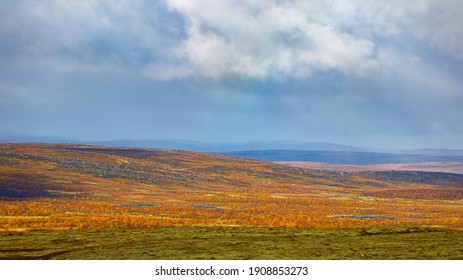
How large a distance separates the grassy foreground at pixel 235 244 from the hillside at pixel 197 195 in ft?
22.6

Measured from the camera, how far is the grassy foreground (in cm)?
2548

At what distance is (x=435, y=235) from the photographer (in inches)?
1297

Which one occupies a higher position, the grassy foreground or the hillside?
the grassy foreground

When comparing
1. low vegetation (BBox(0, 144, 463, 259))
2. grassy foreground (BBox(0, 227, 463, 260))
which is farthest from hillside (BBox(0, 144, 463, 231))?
grassy foreground (BBox(0, 227, 463, 260))

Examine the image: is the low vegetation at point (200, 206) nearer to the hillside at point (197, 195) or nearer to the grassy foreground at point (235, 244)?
the grassy foreground at point (235, 244)

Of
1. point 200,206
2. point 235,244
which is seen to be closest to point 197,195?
point 200,206

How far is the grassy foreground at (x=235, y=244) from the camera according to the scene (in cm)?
2548

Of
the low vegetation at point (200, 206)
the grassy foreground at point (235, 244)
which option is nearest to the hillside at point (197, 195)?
the low vegetation at point (200, 206)

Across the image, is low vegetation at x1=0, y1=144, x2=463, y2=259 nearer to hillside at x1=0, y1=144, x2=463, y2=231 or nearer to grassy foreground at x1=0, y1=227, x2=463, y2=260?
grassy foreground at x1=0, y1=227, x2=463, y2=260

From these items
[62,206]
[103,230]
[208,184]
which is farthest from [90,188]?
[103,230]

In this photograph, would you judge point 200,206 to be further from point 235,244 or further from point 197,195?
point 235,244

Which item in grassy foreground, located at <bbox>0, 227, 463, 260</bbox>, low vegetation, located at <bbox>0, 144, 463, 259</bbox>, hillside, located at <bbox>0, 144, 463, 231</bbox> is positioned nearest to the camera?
grassy foreground, located at <bbox>0, 227, 463, 260</bbox>

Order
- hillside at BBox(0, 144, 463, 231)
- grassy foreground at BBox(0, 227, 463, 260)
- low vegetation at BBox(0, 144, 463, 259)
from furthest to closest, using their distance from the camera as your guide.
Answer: hillside at BBox(0, 144, 463, 231) < low vegetation at BBox(0, 144, 463, 259) < grassy foreground at BBox(0, 227, 463, 260)

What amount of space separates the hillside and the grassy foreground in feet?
22.6
